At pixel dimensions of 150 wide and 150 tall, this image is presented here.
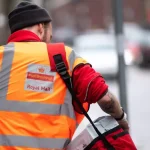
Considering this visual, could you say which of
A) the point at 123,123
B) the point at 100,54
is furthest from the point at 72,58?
the point at 100,54

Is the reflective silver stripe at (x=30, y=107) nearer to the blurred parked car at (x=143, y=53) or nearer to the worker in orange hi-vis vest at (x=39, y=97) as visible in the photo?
the worker in orange hi-vis vest at (x=39, y=97)

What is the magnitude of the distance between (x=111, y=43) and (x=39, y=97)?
73.4 feet

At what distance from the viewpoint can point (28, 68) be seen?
398 centimetres

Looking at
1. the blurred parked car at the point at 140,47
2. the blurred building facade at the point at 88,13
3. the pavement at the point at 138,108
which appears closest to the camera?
the pavement at the point at 138,108

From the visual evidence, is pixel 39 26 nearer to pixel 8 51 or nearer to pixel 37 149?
pixel 8 51

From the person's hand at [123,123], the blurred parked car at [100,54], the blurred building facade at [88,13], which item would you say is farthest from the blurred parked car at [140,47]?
the person's hand at [123,123]

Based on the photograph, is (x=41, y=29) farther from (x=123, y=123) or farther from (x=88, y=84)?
(x=123, y=123)

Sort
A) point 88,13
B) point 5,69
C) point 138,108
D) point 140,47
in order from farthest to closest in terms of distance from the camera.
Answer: point 88,13
point 140,47
point 138,108
point 5,69

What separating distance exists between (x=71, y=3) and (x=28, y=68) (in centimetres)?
6287

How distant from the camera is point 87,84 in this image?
3926 mm

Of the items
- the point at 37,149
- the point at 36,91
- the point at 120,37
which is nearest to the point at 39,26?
the point at 36,91

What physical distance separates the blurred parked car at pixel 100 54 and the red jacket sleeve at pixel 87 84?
17.8m

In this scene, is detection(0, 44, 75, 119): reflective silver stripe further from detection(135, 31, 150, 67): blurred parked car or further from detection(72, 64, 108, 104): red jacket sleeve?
detection(135, 31, 150, 67): blurred parked car

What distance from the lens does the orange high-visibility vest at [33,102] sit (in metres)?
3.88
